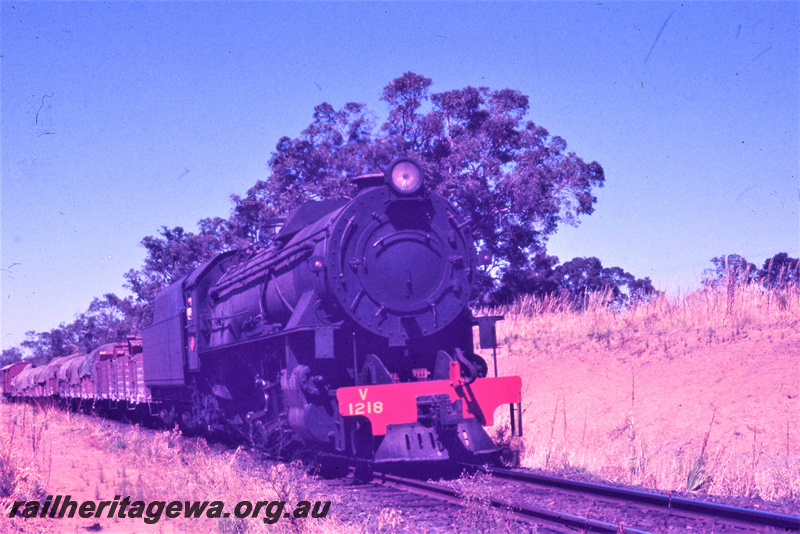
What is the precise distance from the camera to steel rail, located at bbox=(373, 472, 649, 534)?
19.5 ft

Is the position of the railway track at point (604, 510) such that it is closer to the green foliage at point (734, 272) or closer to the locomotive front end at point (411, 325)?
the locomotive front end at point (411, 325)

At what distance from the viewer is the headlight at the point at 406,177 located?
9883 mm

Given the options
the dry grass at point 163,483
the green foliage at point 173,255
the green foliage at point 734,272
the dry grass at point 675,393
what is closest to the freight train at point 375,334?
the dry grass at point 163,483

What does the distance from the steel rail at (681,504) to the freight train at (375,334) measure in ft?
3.50

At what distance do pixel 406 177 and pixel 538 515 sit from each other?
4958 millimetres

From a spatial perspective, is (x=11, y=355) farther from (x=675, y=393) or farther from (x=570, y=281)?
(x=675, y=393)

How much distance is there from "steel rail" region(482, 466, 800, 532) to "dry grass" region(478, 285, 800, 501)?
4.45 ft

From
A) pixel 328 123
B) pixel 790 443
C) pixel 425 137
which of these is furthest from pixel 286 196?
pixel 790 443

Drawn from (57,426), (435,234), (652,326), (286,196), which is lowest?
(57,426)

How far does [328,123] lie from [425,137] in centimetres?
467

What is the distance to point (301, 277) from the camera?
398 inches

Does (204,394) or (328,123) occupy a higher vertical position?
(328,123)

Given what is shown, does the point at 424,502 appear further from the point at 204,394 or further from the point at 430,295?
the point at 204,394

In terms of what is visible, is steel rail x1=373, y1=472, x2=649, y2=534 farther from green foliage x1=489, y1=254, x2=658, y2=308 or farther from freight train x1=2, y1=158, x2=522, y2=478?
green foliage x1=489, y1=254, x2=658, y2=308
